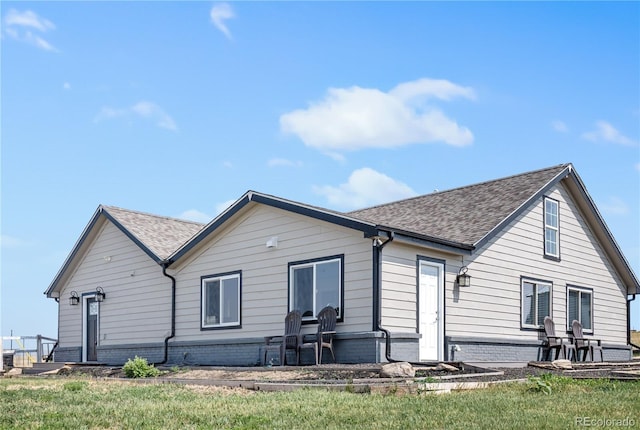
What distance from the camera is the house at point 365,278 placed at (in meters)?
15.0

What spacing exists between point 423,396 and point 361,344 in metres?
5.06

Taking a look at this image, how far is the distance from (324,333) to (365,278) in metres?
1.36

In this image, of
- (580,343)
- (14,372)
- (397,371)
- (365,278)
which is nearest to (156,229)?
(14,372)

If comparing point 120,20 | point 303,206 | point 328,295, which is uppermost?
point 120,20

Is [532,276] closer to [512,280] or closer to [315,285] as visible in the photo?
[512,280]

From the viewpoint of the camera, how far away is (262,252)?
1725cm

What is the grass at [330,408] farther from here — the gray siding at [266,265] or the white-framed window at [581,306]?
the white-framed window at [581,306]

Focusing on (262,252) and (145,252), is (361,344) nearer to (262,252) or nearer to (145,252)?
(262,252)

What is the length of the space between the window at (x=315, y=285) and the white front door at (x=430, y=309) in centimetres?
161

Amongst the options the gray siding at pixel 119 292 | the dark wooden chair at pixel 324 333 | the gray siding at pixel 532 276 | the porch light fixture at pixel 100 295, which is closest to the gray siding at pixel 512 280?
the gray siding at pixel 532 276

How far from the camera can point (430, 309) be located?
51.5 ft

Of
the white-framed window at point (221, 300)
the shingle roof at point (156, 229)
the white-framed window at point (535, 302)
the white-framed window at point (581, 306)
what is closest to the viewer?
the white-framed window at point (221, 300)

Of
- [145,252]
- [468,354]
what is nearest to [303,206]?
[468,354]

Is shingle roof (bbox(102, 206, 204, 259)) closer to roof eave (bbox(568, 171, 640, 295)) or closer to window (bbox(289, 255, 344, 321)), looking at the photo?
window (bbox(289, 255, 344, 321))
